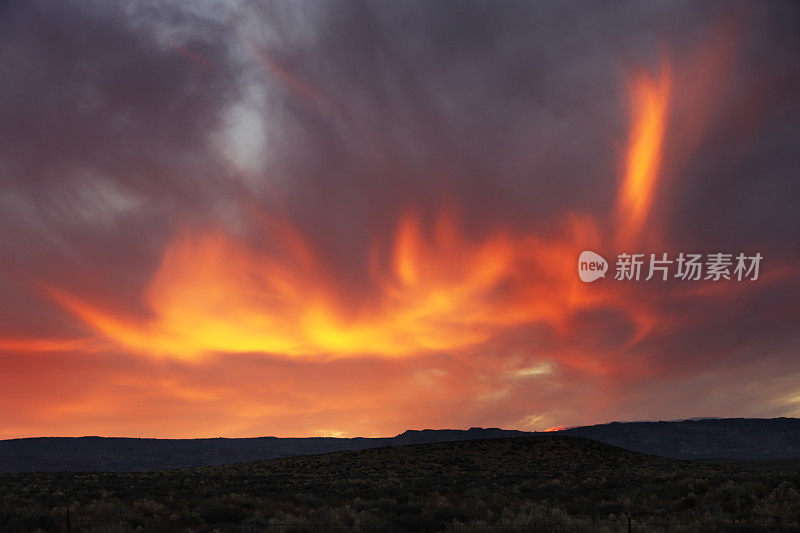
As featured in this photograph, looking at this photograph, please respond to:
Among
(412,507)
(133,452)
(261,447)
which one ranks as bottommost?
(261,447)

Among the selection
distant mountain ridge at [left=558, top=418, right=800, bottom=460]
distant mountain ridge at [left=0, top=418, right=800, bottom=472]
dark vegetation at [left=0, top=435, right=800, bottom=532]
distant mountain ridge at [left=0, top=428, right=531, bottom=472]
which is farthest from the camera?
distant mountain ridge at [left=558, top=418, right=800, bottom=460]

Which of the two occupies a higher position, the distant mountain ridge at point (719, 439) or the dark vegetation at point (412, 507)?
the dark vegetation at point (412, 507)

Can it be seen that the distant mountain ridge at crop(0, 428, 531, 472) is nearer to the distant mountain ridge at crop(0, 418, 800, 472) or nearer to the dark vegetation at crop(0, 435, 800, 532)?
the distant mountain ridge at crop(0, 418, 800, 472)

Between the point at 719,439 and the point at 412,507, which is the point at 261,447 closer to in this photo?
the point at 719,439

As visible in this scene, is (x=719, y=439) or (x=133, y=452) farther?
(x=719, y=439)

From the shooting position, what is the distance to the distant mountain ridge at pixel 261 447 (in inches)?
5782

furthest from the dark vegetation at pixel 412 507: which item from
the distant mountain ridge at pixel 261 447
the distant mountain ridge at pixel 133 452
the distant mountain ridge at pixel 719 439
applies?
the distant mountain ridge at pixel 719 439

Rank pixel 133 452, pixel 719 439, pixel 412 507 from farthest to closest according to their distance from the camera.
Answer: pixel 719 439 < pixel 133 452 < pixel 412 507

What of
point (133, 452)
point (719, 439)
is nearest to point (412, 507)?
point (133, 452)

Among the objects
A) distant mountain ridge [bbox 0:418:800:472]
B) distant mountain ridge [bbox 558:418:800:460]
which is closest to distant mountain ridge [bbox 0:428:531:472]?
distant mountain ridge [bbox 0:418:800:472]

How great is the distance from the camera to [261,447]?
7180 inches

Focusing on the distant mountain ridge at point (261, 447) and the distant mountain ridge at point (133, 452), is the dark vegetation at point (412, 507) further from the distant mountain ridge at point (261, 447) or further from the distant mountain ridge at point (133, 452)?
the distant mountain ridge at point (133, 452)

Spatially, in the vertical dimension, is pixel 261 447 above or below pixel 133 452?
below

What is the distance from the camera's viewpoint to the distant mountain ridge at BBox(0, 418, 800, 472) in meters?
147
